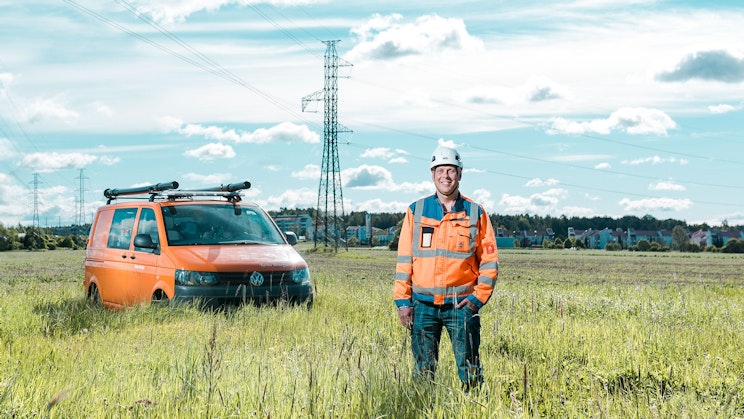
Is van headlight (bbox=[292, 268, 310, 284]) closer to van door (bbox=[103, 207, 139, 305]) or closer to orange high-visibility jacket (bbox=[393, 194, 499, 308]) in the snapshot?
van door (bbox=[103, 207, 139, 305])

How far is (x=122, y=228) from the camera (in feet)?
37.7

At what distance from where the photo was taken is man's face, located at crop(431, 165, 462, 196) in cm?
553

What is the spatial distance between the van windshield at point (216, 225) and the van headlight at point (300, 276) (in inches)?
31.7

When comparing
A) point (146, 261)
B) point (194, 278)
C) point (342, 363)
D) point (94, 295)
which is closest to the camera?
point (342, 363)

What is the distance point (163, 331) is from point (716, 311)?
9.23 metres

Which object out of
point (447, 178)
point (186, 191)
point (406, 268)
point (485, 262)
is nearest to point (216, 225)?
point (186, 191)

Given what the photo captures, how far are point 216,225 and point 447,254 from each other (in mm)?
6078

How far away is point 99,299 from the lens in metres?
11.7

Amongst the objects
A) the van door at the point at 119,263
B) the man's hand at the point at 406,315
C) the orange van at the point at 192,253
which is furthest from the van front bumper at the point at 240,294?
the man's hand at the point at 406,315

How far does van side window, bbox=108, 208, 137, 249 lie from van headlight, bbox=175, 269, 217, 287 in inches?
70.8

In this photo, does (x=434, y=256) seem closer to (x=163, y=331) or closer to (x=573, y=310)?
(x=163, y=331)

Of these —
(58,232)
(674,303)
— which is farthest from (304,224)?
(674,303)

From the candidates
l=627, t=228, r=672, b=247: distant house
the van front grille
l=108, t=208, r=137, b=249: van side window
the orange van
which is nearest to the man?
the orange van

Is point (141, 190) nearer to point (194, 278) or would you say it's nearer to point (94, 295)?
point (94, 295)
